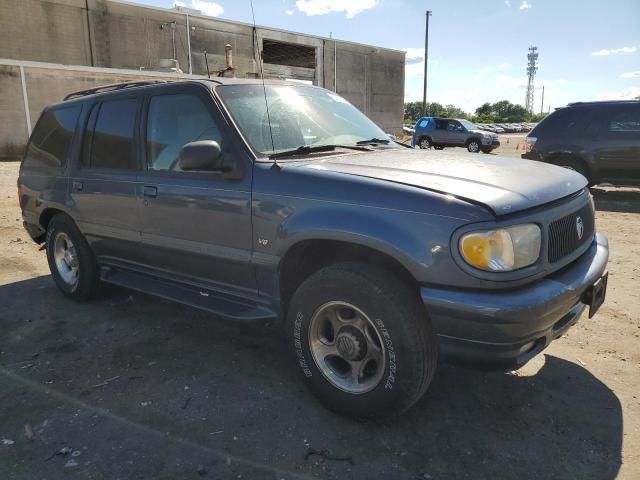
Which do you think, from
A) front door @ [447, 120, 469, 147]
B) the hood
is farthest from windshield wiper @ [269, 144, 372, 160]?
front door @ [447, 120, 469, 147]

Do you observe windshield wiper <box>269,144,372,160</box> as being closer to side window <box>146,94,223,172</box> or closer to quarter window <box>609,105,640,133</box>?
side window <box>146,94,223,172</box>

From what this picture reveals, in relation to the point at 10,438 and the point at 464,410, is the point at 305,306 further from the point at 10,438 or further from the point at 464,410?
the point at 10,438

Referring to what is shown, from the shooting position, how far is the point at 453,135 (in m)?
24.9

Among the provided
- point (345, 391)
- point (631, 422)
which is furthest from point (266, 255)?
point (631, 422)

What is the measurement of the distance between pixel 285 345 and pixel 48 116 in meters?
3.37

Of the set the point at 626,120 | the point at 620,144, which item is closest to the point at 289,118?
the point at 620,144

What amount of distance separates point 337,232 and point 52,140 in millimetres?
3585

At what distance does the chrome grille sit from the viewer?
2564 mm

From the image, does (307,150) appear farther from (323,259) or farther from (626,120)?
(626,120)

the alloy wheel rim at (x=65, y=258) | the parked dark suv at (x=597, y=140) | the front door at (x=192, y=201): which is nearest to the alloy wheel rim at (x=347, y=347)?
the front door at (x=192, y=201)

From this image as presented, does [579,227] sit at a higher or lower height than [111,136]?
lower

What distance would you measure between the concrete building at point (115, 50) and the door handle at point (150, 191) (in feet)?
43.6

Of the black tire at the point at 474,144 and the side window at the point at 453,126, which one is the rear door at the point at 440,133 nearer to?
the side window at the point at 453,126

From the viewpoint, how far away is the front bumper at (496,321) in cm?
225
